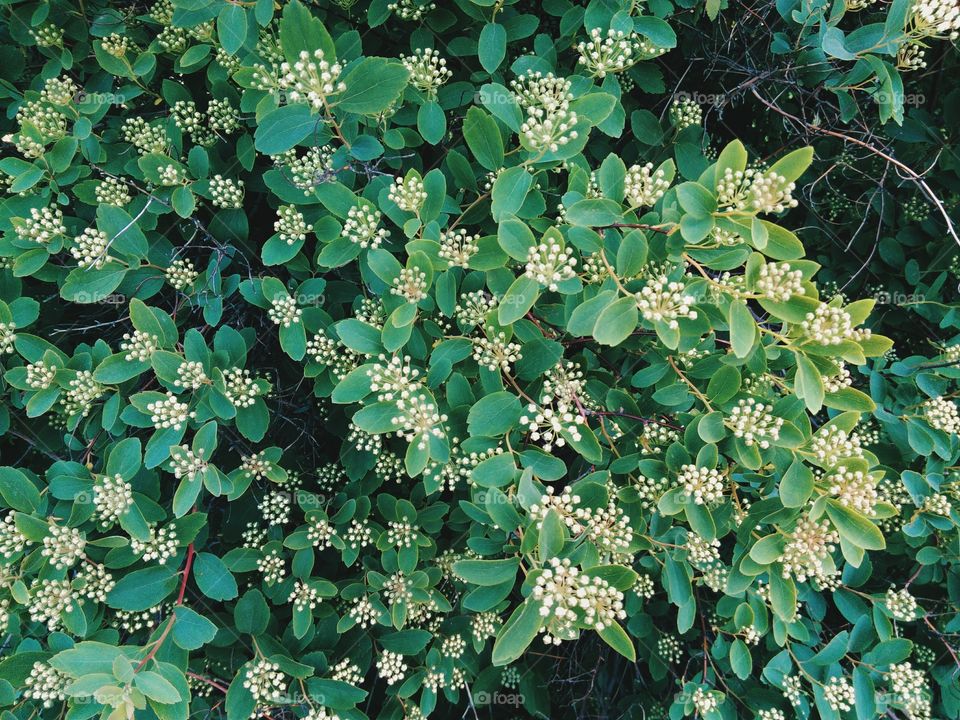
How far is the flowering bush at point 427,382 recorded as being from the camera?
2221 mm

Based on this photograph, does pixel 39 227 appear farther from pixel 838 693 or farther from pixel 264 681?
pixel 838 693

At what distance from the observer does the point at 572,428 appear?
221 cm

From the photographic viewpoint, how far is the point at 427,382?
8.26 ft

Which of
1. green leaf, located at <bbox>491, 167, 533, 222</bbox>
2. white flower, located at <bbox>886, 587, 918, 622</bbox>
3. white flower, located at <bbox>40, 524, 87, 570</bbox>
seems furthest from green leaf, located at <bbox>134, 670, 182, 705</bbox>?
white flower, located at <bbox>886, 587, 918, 622</bbox>

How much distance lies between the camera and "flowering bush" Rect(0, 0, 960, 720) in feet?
7.29

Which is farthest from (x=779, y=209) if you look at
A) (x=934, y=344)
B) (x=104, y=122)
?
(x=104, y=122)

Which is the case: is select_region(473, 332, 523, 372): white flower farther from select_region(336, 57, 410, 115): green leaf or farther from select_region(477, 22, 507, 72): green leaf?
select_region(477, 22, 507, 72): green leaf

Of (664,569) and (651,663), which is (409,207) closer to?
(664,569)

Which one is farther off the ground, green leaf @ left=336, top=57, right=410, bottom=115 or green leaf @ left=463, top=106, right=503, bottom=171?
green leaf @ left=336, top=57, right=410, bottom=115

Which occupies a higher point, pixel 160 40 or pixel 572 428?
pixel 160 40

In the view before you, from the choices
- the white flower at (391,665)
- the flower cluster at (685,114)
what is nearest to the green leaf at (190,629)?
the white flower at (391,665)

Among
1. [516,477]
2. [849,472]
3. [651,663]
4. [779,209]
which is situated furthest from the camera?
[651,663]

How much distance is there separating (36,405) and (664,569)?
3142 millimetres

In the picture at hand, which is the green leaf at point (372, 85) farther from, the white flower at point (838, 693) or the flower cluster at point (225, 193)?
the white flower at point (838, 693)
